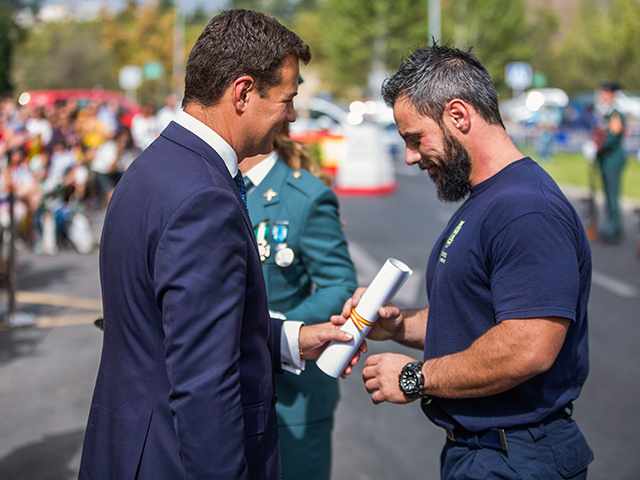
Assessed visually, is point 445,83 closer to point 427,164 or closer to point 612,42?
point 427,164

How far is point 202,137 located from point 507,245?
87 centimetres

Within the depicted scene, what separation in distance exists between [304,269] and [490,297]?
3.14ft

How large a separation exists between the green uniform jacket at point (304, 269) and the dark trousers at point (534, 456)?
2.39ft

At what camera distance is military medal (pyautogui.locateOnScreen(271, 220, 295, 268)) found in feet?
8.46

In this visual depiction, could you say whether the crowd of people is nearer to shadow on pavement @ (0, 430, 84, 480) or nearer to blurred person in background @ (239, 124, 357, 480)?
shadow on pavement @ (0, 430, 84, 480)

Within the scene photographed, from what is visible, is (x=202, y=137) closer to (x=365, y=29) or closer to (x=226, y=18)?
→ (x=226, y=18)

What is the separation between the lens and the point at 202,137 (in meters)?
1.70

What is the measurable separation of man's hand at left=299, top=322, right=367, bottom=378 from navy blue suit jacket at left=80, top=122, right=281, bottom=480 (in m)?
0.51

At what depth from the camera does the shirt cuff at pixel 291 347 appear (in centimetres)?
229

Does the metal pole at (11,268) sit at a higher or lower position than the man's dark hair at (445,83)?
lower

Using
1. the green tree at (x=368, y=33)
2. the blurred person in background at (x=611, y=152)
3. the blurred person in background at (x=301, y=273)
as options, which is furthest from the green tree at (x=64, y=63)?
the blurred person in background at (x=301, y=273)

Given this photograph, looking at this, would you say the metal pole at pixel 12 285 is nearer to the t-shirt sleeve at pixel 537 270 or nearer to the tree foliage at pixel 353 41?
the t-shirt sleeve at pixel 537 270

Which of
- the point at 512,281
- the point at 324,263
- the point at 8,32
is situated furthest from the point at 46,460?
the point at 8,32

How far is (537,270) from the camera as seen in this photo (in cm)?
179
